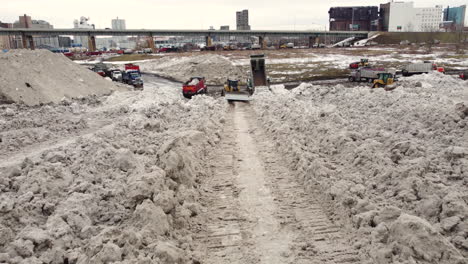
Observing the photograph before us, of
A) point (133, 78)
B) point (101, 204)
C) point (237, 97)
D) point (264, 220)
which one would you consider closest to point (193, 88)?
point (237, 97)

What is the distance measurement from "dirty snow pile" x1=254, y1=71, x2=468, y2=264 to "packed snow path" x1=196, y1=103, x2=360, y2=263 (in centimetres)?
47

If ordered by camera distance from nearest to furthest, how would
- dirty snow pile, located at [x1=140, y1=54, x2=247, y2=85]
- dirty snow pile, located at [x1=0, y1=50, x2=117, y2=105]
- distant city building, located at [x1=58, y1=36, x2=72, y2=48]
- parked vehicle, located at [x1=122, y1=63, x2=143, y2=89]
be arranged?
dirty snow pile, located at [x1=0, y1=50, x2=117, y2=105] < parked vehicle, located at [x1=122, y1=63, x2=143, y2=89] < dirty snow pile, located at [x1=140, y1=54, x2=247, y2=85] < distant city building, located at [x1=58, y1=36, x2=72, y2=48]

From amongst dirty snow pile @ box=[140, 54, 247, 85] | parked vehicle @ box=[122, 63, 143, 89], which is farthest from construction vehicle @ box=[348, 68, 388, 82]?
parked vehicle @ box=[122, 63, 143, 89]

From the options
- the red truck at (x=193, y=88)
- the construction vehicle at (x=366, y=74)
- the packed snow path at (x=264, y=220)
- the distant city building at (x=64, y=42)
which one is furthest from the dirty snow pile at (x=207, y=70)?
the distant city building at (x=64, y=42)

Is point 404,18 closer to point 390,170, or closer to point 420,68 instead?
point 420,68

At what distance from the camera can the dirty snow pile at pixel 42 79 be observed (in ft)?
72.0

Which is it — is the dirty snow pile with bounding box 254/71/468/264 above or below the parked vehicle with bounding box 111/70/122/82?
below

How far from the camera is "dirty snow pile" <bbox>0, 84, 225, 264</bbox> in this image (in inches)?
231

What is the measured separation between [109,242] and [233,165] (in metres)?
6.00

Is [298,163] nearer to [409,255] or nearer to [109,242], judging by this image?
[409,255]

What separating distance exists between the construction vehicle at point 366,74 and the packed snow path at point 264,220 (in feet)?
94.4

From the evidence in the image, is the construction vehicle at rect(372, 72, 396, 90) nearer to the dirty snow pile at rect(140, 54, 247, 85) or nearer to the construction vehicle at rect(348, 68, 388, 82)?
the construction vehicle at rect(348, 68, 388, 82)

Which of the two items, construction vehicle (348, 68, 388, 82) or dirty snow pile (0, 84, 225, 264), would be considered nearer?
dirty snow pile (0, 84, 225, 264)

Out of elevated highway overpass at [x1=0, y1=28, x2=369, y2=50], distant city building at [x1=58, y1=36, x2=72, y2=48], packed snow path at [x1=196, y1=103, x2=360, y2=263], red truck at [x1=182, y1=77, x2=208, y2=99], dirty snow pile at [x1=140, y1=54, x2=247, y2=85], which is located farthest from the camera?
distant city building at [x1=58, y1=36, x2=72, y2=48]
